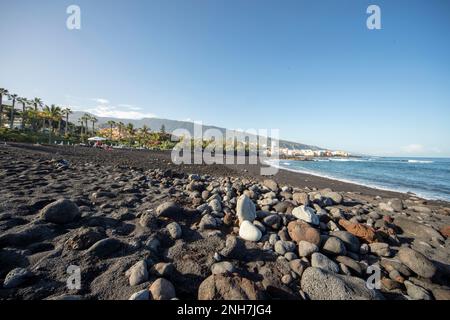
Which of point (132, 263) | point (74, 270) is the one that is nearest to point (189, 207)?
point (132, 263)

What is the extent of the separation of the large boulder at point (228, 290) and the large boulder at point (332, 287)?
76cm

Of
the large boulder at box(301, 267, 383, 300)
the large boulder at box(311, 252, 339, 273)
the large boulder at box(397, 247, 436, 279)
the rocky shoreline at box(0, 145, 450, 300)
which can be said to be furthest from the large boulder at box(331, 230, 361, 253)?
the large boulder at box(301, 267, 383, 300)

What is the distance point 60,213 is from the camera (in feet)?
12.1

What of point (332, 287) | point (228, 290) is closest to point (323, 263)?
point (332, 287)

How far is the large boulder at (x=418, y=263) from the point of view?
2.87 m

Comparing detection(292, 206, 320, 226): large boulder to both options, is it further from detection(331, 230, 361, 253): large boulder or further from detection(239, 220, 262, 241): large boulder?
detection(239, 220, 262, 241): large boulder

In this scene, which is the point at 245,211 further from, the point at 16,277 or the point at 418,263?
the point at 16,277

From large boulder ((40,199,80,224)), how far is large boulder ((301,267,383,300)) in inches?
166

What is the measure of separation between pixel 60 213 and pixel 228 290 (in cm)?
354

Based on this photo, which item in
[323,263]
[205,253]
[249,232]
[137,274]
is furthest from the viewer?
[249,232]

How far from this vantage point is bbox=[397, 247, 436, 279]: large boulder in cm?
287

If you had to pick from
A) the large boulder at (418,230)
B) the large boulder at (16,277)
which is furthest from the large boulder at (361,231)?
the large boulder at (16,277)

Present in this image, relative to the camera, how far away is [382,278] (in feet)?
9.23
